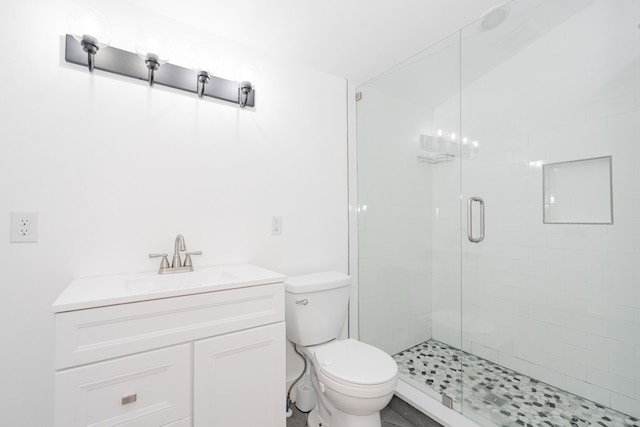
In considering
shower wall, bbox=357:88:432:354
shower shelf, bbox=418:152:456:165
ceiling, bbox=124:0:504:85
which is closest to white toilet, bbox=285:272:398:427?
shower wall, bbox=357:88:432:354

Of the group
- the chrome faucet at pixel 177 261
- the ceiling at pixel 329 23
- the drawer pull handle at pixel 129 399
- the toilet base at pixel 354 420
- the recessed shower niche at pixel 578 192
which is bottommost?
the toilet base at pixel 354 420

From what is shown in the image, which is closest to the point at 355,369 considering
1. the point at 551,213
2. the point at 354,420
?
the point at 354,420

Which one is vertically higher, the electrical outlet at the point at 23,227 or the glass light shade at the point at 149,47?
the glass light shade at the point at 149,47

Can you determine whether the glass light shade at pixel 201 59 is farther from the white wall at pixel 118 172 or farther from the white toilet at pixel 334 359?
the white toilet at pixel 334 359

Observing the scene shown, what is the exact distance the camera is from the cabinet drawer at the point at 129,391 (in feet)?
→ 2.70

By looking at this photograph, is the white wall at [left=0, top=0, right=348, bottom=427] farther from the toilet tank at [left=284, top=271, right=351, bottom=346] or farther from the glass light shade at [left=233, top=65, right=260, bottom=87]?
the toilet tank at [left=284, top=271, right=351, bottom=346]

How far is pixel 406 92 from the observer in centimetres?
197

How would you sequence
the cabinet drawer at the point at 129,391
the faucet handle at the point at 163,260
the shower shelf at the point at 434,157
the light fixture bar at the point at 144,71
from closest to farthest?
the cabinet drawer at the point at 129,391, the light fixture bar at the point at 144,71, the faucet handle at the point at 163,260, the shower shelf at the point at 434,157

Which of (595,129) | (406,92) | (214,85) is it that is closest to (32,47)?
(214,85)

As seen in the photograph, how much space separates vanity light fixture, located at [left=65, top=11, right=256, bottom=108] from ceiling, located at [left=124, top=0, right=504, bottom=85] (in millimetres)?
187

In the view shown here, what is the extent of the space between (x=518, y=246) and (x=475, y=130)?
0.80 metres

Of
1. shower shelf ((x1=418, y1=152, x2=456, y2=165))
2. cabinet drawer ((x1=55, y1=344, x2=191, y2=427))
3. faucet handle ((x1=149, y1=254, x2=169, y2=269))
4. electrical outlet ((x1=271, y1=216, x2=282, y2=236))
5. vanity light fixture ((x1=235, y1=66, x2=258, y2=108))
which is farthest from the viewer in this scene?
shower shelf ((x1=418, y1=152, x2=456, y2=165))

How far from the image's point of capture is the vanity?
0.84 meters

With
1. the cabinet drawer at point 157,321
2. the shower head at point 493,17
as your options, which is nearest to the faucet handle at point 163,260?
the cabinet drawer at point 157,321
